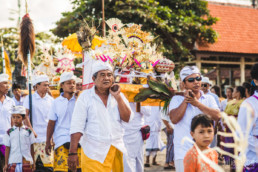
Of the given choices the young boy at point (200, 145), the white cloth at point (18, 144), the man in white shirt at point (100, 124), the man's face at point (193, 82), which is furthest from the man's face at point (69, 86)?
the young boy at point (200, 145)

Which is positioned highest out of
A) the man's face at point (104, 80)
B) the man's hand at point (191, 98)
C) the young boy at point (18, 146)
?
the man's face at point (104, 80)

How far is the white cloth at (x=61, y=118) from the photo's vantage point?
19.7 ft

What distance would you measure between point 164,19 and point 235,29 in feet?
22.4

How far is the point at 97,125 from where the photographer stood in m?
4.28

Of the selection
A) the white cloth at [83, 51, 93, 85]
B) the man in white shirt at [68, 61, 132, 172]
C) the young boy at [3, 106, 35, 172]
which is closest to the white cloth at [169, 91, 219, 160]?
the man in white shirt at [68, 61, 132, 172]

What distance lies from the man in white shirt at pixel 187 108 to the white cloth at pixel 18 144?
3.31 meters

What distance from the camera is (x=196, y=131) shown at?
3.62 m

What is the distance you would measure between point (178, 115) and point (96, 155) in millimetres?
1063

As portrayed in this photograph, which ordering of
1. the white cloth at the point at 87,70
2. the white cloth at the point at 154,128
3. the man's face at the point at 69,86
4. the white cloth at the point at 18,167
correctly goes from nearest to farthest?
the white cloth at the point at 87,70 → the man's face at the point at 69,86 → the white cloth at the point at 18,167 → the white cloth at the point at 154,128

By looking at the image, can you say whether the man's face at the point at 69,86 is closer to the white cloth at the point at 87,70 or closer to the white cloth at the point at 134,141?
the white cloth at the point at 87,70

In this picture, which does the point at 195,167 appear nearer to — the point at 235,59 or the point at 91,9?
the point at 91,9

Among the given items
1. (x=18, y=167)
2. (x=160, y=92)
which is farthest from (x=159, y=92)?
(x=18, y=167)

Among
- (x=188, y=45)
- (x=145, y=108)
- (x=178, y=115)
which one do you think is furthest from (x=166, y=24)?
(x=178, y=115)

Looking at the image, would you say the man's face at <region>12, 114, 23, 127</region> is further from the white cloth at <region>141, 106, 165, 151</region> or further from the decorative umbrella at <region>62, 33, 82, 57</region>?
the white cloth at <region>141, 106, 165, 151</region>
